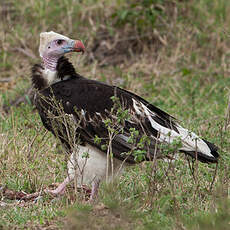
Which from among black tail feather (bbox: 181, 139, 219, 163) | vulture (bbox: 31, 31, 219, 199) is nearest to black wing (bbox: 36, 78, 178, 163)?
vulture (bbox: 31, 31, 219, 199)

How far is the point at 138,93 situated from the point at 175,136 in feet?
10.6

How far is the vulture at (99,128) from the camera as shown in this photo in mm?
4414

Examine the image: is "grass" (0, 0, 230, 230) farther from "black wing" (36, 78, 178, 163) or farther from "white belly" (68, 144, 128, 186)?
"black wing" (36, 78, 178, 163)

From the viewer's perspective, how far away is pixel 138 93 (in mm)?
7531

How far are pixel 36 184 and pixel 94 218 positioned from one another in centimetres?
151

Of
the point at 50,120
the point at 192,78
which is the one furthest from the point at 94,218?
the point at 192,78

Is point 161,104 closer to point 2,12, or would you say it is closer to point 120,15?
point 120,15

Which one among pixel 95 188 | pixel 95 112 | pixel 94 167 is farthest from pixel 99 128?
pixel 95 188

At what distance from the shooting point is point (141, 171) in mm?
5223

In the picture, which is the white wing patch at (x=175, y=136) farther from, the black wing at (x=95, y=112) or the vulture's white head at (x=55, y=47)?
the vulture's white head at (x=55, y=47)

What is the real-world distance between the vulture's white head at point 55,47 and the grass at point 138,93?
745 millimetres

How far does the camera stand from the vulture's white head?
16.6ft

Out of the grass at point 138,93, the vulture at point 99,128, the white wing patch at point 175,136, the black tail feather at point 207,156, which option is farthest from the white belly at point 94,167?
the black tail feather at point 207,156

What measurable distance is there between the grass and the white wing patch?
183 millimetres
